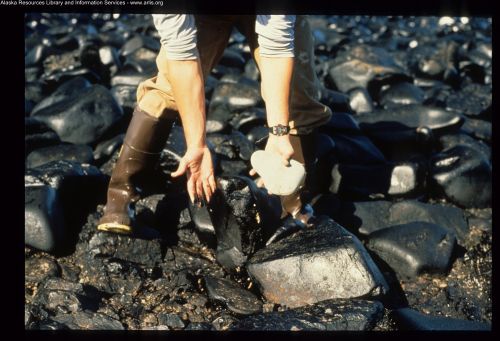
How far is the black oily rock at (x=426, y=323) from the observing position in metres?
2.16

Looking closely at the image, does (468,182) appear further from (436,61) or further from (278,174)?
(436,61)

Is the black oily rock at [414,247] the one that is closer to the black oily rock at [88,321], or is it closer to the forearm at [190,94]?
the forearm at [190,94]

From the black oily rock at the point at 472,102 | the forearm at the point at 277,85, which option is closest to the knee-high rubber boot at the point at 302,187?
the forearm at the point at 277,85

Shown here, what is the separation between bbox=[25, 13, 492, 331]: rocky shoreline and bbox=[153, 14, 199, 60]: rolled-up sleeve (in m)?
0.79

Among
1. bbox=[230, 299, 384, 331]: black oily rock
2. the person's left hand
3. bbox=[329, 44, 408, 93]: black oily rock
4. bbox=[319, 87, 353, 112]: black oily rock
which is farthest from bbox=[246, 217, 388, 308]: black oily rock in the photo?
bbox=[329, 44, 408, 93]: black oily rock

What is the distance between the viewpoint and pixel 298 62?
2.83m

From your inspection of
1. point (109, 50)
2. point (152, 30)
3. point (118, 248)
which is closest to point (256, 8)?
point (118, 248)

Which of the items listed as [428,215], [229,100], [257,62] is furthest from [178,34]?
[229,100]

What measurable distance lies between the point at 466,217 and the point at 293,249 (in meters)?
1.55

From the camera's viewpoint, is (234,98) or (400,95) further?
(400,95)

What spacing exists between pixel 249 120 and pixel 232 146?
38 centimetres

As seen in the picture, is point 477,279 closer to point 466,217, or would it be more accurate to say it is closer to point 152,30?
point 466,217

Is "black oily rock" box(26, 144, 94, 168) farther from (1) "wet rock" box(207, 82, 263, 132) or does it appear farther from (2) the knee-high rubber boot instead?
(2) the knee-high rubber boot

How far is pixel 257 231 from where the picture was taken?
2666 mm
